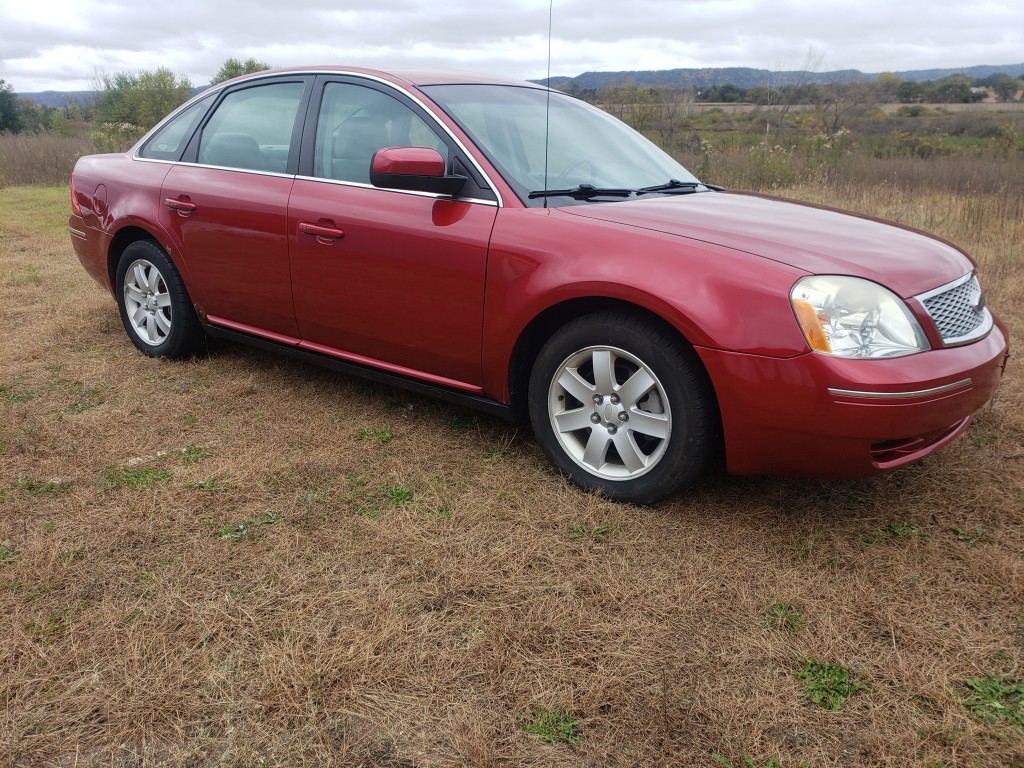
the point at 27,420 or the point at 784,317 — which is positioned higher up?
the point at 784,317

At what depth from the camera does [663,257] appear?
2785 mm

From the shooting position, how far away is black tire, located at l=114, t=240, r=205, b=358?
4.52 metres

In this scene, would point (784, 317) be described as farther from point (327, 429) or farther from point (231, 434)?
point (231, 434)

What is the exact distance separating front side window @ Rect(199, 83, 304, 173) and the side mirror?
0.93 meters

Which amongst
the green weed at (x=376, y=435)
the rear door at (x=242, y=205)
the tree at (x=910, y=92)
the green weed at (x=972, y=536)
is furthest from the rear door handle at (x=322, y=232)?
the tree at (x=910, y=92)

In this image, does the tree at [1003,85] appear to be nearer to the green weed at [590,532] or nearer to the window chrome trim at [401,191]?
the window chrome trim at [401,191]

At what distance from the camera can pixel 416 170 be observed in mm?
3119

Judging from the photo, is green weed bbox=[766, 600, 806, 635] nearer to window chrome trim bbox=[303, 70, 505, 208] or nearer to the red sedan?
the red sedan

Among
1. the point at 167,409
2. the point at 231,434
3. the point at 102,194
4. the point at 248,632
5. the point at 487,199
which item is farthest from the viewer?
the point at 102,194

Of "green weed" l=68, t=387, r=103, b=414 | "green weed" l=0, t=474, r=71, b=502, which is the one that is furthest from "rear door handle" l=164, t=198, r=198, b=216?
"green weed" l=0, t=474, r=71, b=502

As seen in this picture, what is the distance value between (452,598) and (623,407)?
3.16 ft

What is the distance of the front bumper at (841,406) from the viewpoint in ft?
8.25

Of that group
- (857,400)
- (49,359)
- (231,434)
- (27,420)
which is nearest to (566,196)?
(857,400)

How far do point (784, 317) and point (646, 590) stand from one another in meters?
→ 0.99
